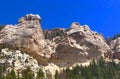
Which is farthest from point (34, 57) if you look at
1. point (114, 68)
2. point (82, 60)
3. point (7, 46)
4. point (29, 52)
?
point (114, 68)

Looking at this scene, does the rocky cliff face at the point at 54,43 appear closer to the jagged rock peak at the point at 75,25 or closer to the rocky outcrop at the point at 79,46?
the rocky outcrop at the point at 79,46

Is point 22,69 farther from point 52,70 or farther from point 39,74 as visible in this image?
point 52,70

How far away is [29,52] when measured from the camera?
82375 mm

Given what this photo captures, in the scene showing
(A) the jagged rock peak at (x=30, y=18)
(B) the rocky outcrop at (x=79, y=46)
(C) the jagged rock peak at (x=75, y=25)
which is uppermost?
(A) the jagged rock peak at (x=30, y=18)

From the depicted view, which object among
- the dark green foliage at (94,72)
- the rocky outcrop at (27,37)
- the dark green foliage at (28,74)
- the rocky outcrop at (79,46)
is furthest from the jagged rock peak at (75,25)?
the dark green foliage at (28,74)

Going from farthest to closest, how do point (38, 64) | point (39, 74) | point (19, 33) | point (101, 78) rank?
point (19, 33), point (38, 64), point (101, 78), point (39, 74)

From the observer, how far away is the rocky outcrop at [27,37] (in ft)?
274

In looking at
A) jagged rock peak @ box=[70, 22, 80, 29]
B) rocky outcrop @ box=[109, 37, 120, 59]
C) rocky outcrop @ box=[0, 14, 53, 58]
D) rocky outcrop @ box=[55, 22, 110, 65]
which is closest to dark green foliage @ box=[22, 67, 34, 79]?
rocky outcrop @ box=[0, 14, 53, 58]

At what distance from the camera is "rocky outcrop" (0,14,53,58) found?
3282 inches

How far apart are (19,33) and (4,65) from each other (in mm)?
15465

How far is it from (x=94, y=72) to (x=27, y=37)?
60.3ft

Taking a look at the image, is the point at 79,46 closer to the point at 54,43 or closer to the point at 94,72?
the point at 54,43

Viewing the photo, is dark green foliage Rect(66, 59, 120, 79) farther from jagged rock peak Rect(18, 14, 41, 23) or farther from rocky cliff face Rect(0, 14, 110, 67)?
jagged rock peak Rect(18, 14, 41, 23)

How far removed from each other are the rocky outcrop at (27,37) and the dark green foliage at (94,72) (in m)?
9.03
